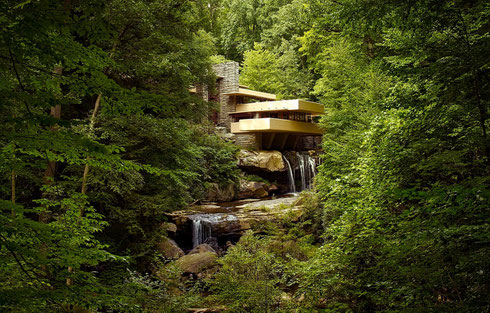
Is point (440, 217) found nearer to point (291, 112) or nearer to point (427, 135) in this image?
point (427, 135)

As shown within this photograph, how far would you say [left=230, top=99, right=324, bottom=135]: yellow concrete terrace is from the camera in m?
24.2

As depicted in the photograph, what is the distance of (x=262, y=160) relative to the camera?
77.1 feet

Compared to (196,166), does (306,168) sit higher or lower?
lower

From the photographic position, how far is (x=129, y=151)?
976cm

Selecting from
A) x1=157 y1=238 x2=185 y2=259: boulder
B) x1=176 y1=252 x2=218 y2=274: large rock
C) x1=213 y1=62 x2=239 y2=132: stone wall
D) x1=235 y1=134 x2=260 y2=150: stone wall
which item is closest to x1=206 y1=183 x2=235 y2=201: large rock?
x1=235 y1=134 x2=260 y2=150: stone wall

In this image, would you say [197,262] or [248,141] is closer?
[197,262]

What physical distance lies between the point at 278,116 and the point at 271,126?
3123 millimetres

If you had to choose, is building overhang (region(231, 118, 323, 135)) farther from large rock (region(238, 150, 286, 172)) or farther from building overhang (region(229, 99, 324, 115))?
large rock (region(238, 150, 286, 172))

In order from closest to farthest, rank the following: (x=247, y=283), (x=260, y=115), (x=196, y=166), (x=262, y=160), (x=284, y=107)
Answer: (x=247, y=283)
(x=196, y=166)
(x=262, y=160)
(x=284, y=107)
(x=260, y=115)

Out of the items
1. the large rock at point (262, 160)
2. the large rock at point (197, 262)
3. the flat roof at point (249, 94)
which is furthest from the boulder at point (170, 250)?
the flat roof at point (249, 94)

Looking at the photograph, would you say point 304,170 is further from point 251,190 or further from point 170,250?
point 170,250

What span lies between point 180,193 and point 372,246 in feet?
22.0

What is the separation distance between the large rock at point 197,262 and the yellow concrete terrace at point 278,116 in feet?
43.9

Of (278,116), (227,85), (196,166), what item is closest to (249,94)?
(227,85)
